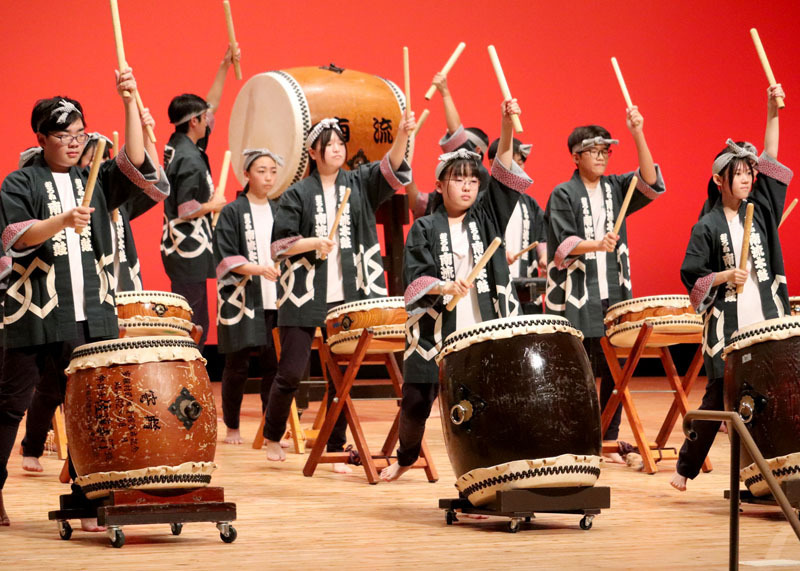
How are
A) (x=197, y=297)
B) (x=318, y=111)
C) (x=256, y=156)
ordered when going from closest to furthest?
(x=256, y=156)
(x=318, y=111)
(x=197, y=297)

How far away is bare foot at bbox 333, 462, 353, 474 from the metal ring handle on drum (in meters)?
1.27

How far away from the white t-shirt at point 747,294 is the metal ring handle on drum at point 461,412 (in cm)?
119

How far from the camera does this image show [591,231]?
183 inches

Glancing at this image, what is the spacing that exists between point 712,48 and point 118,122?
3.60 meters

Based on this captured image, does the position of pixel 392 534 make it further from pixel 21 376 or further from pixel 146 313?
pixel 146 313

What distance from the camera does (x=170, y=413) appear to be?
2.93 m

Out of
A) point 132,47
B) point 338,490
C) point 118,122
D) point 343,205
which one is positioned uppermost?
point 132,47

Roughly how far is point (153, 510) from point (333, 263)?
1.79m

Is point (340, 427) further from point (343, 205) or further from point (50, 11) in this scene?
point (50, 11)

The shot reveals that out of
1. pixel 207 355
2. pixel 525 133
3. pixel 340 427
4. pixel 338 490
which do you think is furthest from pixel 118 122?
pixel 338 490

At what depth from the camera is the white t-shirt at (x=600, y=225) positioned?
466 cm

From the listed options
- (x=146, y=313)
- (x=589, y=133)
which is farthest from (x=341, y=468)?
(x=589, y=133)

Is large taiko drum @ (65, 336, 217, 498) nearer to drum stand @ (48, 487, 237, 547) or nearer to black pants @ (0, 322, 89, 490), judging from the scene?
drum stand @ (48, 487, 237, 547)

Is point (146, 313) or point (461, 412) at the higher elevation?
point (146, 313)
